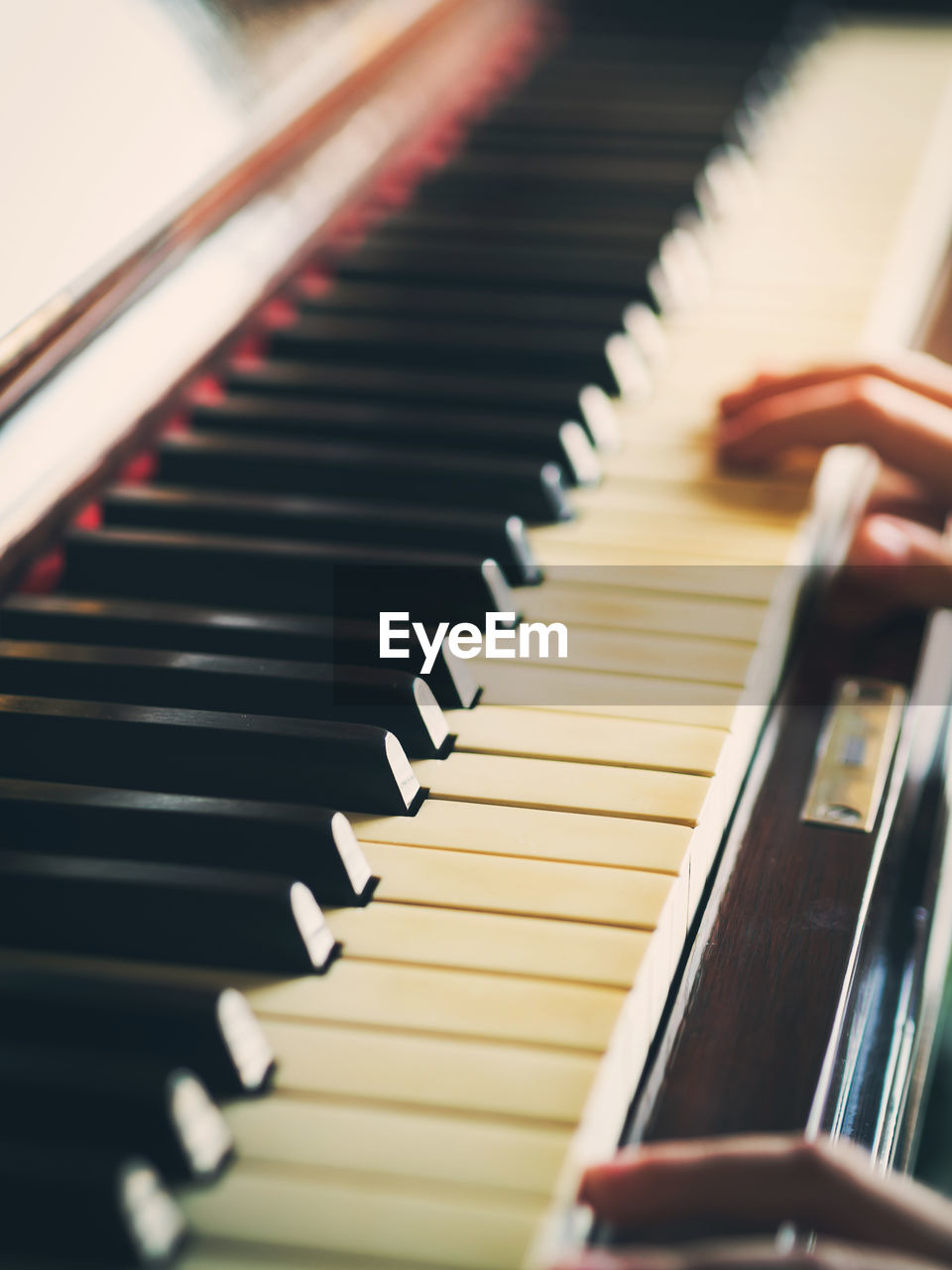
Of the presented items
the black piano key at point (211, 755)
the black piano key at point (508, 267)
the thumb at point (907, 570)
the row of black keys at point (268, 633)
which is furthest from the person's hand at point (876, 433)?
the black piano key at point (211, 755)

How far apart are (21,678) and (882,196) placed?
1.40m

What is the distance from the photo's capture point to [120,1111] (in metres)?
0.65

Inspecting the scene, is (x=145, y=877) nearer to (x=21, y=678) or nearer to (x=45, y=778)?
(x=45, y=778)

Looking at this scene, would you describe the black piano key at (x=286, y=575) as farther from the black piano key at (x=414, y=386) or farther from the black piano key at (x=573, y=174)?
the black piano key at (x=573, y=174)

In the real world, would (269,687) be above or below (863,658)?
below

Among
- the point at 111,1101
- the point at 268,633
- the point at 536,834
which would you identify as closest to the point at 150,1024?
the point at 111,1101

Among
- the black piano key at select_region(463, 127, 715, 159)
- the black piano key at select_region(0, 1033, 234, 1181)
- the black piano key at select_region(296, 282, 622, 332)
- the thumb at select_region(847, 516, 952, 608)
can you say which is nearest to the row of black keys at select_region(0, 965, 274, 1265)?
the black piano key at select_region(0, 1033, 234, 1181)

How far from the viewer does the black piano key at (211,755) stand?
0.90 meters

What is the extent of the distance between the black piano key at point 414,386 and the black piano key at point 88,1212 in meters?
0.92

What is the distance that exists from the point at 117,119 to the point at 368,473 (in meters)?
0.45

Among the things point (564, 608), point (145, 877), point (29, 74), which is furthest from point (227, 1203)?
point (29, 74)

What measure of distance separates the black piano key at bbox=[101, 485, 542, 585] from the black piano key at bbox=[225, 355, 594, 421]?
0.19 m

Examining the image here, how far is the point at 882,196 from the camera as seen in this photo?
1794mm

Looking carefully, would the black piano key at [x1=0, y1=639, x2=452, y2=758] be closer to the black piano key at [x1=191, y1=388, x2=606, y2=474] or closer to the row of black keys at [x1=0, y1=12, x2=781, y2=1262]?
the row of black keys at [x1=0, y1=12, x2=781, y2=1262]
